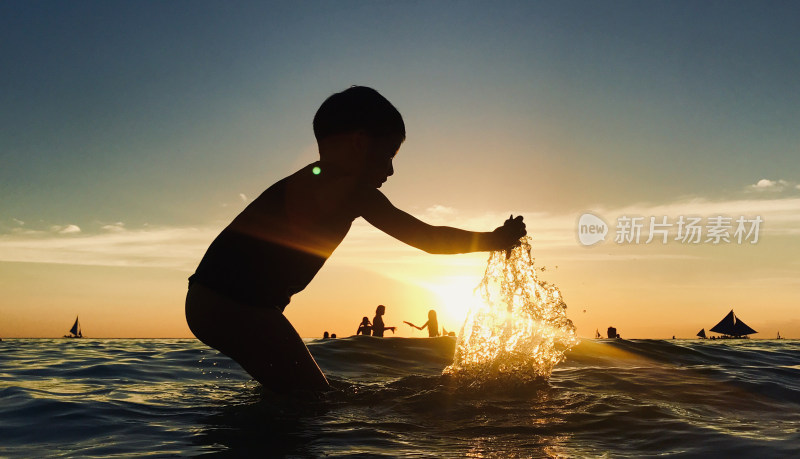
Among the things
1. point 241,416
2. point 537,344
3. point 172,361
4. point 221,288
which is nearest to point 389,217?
point 221,288

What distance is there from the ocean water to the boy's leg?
0.60 feet

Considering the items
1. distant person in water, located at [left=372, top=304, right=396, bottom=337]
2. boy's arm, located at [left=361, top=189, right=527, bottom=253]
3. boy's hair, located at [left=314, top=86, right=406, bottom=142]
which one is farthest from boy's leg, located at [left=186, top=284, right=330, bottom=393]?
distant person in water, located at [left=372, top=304, right=396, bottom=337]

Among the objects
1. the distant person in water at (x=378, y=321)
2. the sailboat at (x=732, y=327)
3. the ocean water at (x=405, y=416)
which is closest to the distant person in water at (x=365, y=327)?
the distant person in water at (x=378, y=321)

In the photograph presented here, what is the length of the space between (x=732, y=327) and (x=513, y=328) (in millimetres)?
82817

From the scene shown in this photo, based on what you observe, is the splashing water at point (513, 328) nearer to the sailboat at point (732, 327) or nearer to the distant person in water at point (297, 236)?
the distant person in water at point (297, 236)

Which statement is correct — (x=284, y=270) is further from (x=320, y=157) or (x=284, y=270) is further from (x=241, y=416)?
(x=241, y=416)

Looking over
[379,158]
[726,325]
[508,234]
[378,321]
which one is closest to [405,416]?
[508,234]

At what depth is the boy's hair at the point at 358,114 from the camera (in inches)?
137

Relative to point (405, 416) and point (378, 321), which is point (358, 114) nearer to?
point (405, 416)

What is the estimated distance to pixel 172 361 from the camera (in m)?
8.06

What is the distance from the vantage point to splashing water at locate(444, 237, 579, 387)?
5.29 meters

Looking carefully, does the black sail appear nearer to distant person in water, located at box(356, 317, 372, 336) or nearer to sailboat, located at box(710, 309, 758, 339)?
sailboat, located at box(710, 309, 758, 339)

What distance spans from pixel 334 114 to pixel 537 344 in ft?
10.5

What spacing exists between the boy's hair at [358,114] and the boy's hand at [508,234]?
35.2 inches
